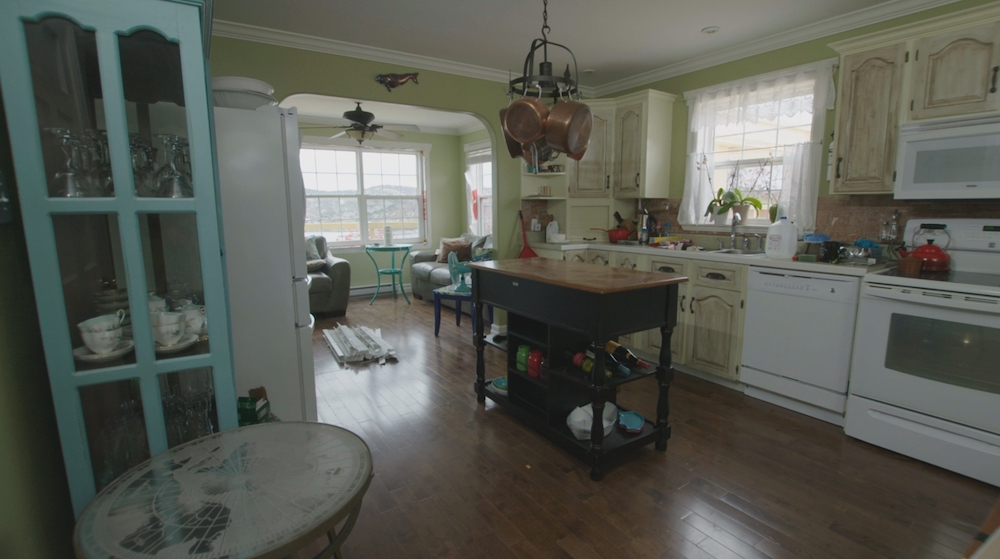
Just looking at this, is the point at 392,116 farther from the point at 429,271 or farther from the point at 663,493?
the point at 663,493

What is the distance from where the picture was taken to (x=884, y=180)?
2.71 metres

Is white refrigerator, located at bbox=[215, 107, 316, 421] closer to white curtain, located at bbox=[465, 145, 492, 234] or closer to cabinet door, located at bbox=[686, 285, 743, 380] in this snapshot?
cabinet door, located at bbox=[686, 285, 743, 380]

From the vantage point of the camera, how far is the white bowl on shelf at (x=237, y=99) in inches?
80.7

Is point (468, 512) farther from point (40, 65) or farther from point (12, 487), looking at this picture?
point (40, 65)

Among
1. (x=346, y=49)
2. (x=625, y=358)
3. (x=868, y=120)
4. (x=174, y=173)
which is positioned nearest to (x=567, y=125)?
(x=625, y=358)

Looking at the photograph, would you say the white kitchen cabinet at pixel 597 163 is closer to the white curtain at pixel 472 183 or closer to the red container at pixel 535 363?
the red container at pixel 535 363

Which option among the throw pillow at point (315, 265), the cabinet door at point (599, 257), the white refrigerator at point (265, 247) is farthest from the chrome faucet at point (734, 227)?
the throw pillow at point (315, 265)

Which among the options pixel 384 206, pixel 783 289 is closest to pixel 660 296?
pixel 783 289

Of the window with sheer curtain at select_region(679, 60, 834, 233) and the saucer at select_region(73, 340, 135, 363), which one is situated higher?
the window with sheer curtain at select_region(679, 60, 834, 233)

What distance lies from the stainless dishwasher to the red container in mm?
1494

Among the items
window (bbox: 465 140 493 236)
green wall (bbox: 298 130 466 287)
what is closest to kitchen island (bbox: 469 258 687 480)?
window (bbox: 465 140 493 236)

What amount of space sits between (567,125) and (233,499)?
174cm

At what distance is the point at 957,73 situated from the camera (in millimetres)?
2381

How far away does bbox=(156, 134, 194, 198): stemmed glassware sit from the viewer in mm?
1268
